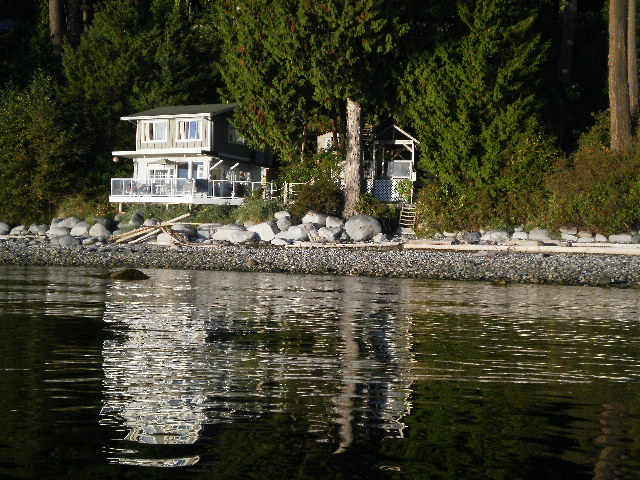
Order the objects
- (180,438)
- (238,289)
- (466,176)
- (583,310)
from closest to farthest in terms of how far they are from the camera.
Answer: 1. (180,438)
2. (583,310)
3. (238,289)
4. (466,176)

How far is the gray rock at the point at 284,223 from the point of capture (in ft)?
129

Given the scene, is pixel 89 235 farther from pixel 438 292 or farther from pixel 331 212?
pixel 438 292

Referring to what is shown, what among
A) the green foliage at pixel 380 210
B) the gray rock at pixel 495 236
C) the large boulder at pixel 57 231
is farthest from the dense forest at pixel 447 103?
the large boulder at pixel 57 231

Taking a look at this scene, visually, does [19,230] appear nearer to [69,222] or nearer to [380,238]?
[69,222]

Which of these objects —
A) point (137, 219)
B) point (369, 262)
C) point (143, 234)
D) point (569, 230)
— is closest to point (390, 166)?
point (569, 230)

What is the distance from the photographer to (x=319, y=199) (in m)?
41.4

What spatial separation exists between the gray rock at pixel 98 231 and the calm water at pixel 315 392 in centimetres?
2599

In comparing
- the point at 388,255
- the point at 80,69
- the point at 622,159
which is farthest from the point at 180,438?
the point at 80,69

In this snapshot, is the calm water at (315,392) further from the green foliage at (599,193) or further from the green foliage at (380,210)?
the green foliage at (380,210)

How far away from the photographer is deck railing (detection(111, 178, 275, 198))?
4516 centimetres

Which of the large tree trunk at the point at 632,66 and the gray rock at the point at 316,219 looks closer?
the large tree trunk at the point at 632,66

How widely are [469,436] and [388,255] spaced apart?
80.2ft

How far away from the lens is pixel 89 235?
42.9 metres

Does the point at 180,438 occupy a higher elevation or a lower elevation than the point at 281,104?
lower
